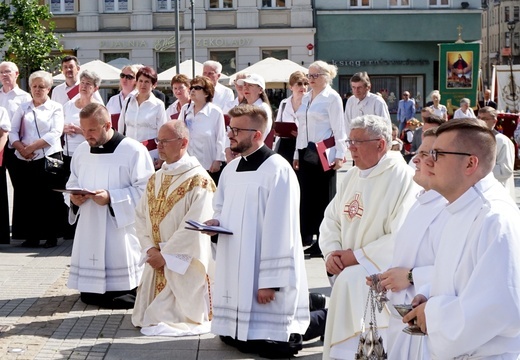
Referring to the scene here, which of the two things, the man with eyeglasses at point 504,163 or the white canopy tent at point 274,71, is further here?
the white canopy tent at point 274,71

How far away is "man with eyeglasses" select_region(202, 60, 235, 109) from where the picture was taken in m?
12.9

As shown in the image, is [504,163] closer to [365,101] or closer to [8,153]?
[365,101]

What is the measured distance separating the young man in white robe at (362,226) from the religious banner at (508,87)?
2156cm

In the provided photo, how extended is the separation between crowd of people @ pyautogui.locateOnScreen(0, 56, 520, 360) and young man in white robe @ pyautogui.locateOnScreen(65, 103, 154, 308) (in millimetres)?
13

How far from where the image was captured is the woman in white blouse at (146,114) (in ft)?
37.4

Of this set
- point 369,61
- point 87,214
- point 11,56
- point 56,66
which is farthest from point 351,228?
point 369,61

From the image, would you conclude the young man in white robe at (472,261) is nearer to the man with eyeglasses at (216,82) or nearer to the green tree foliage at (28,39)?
the man with eyeglasses at (216,82)

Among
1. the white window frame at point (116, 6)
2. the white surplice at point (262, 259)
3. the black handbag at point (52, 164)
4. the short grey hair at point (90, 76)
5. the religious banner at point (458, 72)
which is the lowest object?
the white surplice at point (262, 259)

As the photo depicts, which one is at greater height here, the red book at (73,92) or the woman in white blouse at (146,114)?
the red book at (73,92)

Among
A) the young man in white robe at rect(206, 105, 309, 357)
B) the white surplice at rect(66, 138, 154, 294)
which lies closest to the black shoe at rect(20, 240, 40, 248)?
the white surplice at rect(66, 138, 154, 294)

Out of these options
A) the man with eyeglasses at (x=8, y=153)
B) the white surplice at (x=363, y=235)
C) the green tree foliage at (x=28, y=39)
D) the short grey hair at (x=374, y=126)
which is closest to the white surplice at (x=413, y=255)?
the white surplice at (x=363, y=235)

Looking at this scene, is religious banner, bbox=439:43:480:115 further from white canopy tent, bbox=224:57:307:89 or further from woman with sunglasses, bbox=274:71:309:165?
woman with sunglasses, bbox=274:71:309:165

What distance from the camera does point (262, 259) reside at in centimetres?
708

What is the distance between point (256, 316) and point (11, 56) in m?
26.4
